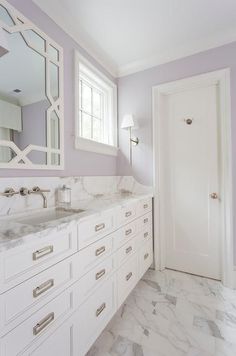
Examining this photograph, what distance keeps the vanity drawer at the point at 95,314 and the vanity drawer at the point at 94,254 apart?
19 centimetres

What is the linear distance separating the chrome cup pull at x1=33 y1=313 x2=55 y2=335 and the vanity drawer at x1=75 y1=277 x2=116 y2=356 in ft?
0.71

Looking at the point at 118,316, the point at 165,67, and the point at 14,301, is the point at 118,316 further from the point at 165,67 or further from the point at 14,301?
the point at 165,67

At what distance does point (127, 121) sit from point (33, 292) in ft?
6.54

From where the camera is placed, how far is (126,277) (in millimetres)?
1597

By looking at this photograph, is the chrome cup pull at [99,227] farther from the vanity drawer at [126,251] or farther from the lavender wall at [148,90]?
the lavender wall at [148,90]

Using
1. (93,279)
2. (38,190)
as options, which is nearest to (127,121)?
(38,190)

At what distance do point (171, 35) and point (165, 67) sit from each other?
0.35 m

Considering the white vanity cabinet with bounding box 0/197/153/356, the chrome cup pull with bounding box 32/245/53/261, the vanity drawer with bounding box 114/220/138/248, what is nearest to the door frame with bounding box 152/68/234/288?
the vanity drawer with bounding box 114/220/138/248

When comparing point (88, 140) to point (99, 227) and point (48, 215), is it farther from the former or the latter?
point (99, 227)

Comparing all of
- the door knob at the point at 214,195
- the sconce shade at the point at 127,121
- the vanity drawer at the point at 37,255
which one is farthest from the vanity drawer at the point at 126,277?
the sconce shade at the point at 127,121

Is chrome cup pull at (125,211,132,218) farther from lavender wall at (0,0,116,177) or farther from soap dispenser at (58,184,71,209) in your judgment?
lavender wall at (0,0,116,177)

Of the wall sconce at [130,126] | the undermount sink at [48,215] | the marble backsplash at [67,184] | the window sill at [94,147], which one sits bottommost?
the undermount sink at [48,215]

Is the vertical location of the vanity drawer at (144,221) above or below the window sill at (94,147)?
below

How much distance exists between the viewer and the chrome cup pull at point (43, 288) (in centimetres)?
81
